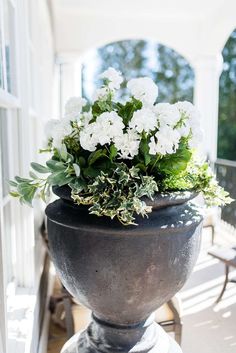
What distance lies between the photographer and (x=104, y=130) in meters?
1.00

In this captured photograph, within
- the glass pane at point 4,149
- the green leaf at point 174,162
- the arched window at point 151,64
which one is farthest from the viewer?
the arched window at point 151,64

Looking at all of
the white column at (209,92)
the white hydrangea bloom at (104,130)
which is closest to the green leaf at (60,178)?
the white hydrangea bloom at (104,130)

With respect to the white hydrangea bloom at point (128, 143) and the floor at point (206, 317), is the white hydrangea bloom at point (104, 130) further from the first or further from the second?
the floor at point (206, 317)

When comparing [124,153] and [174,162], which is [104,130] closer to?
[124,153]

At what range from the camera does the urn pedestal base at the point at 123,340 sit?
1.18m

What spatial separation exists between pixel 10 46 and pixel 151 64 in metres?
12.6

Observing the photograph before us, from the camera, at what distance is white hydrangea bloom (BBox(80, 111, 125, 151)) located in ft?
3.27

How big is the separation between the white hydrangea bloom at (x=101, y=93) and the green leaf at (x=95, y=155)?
0.20 metres

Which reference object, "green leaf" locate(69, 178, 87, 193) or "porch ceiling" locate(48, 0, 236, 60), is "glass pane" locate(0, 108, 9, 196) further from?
"porch ceiling" locate(48, 0, 236, 60)

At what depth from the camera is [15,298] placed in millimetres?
1655

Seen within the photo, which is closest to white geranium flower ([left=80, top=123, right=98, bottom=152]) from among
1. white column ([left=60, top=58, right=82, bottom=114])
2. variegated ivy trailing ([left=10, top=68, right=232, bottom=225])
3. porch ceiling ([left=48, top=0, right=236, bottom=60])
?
variegated ivy trailing ([left=10, top=68, right=232, bottom=225])

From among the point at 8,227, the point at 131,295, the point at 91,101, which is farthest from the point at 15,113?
the point at 131,295

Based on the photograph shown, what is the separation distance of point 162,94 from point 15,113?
40.4 feet

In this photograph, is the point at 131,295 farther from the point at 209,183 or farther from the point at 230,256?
the point at 230,256
